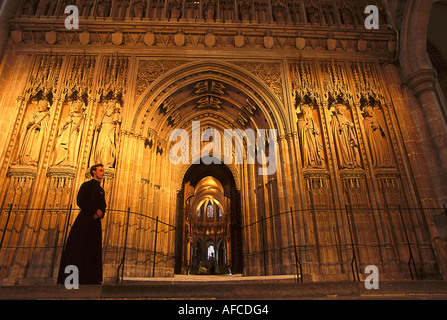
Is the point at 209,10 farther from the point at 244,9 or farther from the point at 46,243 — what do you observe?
the point at 46,243

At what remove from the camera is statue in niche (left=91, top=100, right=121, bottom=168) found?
25.9 feet

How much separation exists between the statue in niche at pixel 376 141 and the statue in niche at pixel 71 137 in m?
9.03

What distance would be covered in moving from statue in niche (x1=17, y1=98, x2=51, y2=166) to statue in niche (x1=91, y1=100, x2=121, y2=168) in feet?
4.93

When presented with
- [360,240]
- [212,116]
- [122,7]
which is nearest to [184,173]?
[212,116]

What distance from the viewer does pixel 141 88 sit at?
9.05m

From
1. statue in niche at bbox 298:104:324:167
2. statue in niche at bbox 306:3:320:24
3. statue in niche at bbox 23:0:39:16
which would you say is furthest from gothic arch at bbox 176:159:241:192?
statue in niche at bbox 23:0:39:16

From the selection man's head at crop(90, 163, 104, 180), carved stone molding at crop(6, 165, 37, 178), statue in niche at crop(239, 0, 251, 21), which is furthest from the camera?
statue in niche at crop(239, 0, 251, 21)

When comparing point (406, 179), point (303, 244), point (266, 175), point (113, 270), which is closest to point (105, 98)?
point (113, 270)

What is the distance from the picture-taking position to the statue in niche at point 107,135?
7898 millimetres

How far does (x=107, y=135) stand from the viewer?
8.13 meters

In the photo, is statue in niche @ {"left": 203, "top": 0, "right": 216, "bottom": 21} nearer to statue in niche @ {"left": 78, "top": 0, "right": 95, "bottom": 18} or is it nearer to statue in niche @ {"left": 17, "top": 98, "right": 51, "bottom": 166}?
statue in niche @ {"left": 78, "top": 0, "right": 95, "bottom": 18}

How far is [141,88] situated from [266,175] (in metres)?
5.26

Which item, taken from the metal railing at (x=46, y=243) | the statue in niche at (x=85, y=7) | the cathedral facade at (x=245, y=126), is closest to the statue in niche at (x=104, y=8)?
the cathedral facade at (x=245, y=126)
